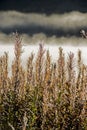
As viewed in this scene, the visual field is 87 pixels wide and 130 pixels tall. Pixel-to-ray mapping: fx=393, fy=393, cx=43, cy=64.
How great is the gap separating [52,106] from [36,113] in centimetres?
113

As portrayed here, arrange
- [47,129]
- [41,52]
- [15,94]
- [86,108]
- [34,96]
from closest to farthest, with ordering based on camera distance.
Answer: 1. [86,108]
2. [47,129]
3. [15,94]
4. [34,96]
5. [41,52]

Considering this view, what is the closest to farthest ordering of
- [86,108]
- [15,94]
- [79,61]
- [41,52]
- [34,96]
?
[86,108] < [15,94] < [34,96] < [41,52] < [79,61]

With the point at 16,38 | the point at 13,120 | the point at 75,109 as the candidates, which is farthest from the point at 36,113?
the point at 16,38

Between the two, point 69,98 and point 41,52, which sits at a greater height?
point 41,52

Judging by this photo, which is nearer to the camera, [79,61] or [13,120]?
[13,120]

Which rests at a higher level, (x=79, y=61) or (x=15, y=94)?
(x=79, y=61)

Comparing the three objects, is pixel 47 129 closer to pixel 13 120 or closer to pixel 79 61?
pixel 13 120

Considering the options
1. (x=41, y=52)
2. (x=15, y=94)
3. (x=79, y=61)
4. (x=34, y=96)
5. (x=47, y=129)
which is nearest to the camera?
(x=47, y=129)

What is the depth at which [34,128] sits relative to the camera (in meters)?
15.8

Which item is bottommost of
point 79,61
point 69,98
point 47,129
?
point 47,129

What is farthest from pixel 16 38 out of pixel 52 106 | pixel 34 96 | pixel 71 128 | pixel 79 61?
pixel 79 61

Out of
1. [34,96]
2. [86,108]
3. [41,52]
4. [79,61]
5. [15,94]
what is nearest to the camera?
[86,108]

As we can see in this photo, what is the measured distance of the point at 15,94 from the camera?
54.9ft

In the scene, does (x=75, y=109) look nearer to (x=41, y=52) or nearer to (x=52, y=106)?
(x=52, y=106)
